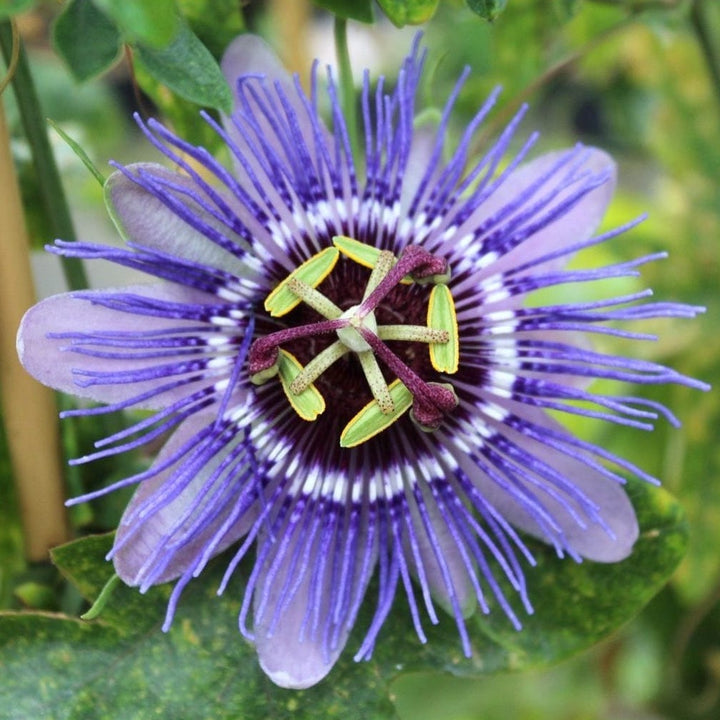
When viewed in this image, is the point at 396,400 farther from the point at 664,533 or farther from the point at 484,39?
the point at 484,39

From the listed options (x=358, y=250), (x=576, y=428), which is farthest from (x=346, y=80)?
(x=576, y=428)

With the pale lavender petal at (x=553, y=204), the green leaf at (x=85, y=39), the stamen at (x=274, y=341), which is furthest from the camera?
the pale lavender petal at (x=553, y=204)

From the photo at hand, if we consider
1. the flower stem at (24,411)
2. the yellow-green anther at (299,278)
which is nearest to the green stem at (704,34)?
the yellow-green anther at (299,278)

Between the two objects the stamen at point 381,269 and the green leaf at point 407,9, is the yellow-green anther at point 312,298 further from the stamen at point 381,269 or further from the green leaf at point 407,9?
the green leaf at point 407,9

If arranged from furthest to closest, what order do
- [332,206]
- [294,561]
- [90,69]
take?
1. [332,206]
2. [294,561]
3. [90,69]

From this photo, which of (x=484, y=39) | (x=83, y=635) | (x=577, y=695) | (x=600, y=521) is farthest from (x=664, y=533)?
(x=577, y=695)

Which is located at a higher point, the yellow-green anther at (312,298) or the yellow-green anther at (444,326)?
the yellow-green anther at (312,298)

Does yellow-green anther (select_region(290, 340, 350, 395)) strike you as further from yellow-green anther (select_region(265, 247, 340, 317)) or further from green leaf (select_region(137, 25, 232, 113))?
green leaf (select_region(137, 25, 232, 113))
